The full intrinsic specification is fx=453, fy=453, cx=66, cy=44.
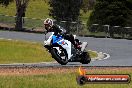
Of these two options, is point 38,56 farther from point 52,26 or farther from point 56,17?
point 56,17

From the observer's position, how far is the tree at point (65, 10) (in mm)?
57438

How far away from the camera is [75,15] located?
5950 cm

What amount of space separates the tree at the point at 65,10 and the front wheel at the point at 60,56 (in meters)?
44.6

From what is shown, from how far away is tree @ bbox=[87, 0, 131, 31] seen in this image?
5434 cm

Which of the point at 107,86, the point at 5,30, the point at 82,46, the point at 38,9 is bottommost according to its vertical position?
the point at 38,9

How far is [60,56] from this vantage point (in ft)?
39.8

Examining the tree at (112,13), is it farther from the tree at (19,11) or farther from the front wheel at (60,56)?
the front wheel at (60,56)

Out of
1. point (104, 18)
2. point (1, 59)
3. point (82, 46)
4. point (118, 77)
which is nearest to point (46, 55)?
point (1, 59)

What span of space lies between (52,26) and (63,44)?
0.94 m

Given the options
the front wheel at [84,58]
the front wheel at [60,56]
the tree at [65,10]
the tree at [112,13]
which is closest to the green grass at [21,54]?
the front wheel at [84,58]

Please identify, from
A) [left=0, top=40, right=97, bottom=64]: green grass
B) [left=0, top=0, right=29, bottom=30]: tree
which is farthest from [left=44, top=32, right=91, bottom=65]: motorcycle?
[left=0, top=0, right=29, bottom=30]: tree

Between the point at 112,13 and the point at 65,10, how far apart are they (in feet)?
20.7

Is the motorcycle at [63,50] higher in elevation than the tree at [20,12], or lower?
higher

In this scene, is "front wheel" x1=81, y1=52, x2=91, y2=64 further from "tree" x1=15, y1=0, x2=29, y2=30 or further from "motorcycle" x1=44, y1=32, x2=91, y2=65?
"tree" x1=15, y1=0, x2=29, y2=30
